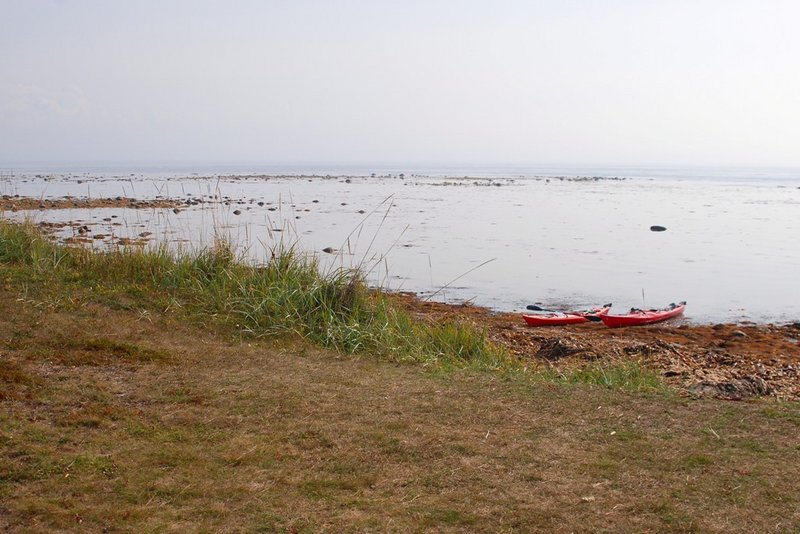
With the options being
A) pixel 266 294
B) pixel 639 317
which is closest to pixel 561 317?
pixel 639 317

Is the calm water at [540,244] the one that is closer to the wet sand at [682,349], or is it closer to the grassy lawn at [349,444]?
the wet sand at [682,349]

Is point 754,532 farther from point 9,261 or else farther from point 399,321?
point 9,261

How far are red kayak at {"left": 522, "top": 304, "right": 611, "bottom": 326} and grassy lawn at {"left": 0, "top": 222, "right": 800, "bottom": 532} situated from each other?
Result: 5.20 m

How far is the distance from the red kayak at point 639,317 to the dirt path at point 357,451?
21.1 feet

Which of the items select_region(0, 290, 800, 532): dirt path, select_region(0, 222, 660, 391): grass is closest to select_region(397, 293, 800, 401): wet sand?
select_region(0, 222, 660, 391): grass

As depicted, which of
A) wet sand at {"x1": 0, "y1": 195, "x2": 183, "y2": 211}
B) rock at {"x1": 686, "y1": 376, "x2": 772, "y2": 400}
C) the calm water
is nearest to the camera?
rock at {"x1": 686, "y1": 376, "x2": 772, "y2": 400}

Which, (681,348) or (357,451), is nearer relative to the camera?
(357,451)

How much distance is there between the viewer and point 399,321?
28.3ft

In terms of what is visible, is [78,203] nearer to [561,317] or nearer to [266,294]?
[561,317]

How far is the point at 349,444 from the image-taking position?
4.89 metres

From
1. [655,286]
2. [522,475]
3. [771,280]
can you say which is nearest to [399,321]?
[522,475]

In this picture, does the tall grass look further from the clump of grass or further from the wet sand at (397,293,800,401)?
the wet sand at (397,293,800,401)

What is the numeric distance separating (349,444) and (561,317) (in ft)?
27.8

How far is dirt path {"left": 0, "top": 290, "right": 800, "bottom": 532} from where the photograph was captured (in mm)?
3953
